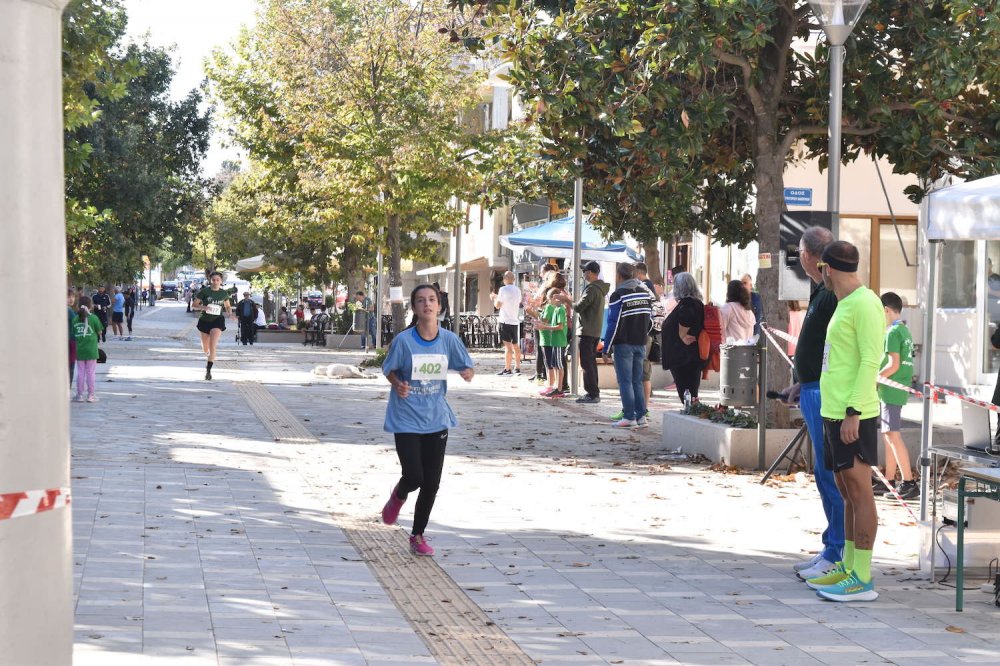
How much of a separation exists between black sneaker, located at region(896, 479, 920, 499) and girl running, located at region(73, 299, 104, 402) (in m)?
10.4

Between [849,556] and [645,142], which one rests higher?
[645,142]

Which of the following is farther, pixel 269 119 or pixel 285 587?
pixel 269 119

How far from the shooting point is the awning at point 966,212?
8.13 metres

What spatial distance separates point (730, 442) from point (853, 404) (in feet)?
18.1

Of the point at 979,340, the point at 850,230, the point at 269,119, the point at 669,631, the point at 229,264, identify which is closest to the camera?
the point at 669,631

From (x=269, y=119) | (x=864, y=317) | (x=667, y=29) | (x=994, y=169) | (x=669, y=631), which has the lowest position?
(x=669, y=631)

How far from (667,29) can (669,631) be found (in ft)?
21.7

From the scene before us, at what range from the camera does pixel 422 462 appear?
27.9 ft

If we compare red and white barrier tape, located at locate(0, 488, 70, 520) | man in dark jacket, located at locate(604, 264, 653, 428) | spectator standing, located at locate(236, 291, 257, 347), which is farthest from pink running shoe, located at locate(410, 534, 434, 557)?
spectator standing, located at locate(236, 291, 257, 347)

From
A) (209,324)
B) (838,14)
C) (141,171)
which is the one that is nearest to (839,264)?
(838,14)

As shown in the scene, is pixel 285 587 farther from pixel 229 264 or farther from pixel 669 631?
pixel 229 264

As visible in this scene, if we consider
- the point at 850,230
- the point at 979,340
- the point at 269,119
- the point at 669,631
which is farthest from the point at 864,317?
the point at 269,119

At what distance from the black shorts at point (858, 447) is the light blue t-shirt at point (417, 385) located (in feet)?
7.24

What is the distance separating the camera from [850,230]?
86.9 feet
